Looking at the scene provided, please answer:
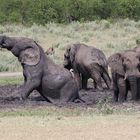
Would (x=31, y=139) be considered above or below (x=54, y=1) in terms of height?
below

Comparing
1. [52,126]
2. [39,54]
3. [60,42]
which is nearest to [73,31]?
[60,42]

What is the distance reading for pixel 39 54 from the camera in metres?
16.6

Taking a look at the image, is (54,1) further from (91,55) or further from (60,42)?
(91,55)

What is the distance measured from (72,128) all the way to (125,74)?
604cm

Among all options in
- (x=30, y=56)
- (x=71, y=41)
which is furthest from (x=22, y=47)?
(x=71, y=41)

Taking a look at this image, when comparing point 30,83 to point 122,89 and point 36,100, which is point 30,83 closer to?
point 36,100

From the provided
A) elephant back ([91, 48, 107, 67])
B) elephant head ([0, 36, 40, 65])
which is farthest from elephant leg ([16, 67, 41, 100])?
elephant back ([91, 48, 107, 67])

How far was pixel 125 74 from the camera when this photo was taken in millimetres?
16922

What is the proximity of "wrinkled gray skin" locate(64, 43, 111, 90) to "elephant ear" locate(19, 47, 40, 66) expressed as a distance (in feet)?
15.1

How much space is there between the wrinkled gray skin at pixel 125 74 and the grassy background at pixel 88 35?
1719 centimetres

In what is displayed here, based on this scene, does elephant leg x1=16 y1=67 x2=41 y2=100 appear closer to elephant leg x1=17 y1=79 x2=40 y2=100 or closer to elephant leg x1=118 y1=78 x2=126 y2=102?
elephant leg x1=17 y1=79 x2=40 y2=100

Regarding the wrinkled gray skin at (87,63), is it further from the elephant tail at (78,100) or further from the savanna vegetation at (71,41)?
the elephant tail at (78,100)

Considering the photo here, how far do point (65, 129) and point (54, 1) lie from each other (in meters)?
50.0

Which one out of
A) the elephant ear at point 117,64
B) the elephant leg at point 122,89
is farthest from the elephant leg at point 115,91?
the elephant ear at point 117,64
